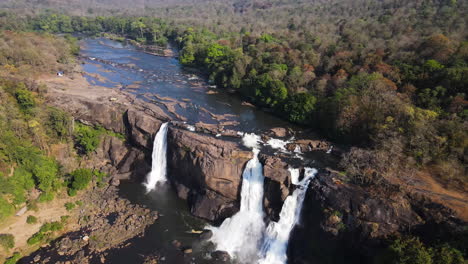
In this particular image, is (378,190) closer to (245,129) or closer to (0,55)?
(245,129)

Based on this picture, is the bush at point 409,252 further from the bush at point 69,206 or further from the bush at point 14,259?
the bush at point 69,206

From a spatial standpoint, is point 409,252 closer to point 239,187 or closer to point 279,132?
point 239,187

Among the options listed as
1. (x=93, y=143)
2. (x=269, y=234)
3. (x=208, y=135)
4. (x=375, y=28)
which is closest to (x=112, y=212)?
(x=93, y=143)

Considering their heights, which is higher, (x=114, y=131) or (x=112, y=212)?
(x=114, y=131)

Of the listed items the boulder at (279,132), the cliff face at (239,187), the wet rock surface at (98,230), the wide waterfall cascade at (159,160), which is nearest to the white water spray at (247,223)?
the cliff face at (239,187)

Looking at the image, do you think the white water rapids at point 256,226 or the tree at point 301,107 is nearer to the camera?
the white water rapids at point 256,226

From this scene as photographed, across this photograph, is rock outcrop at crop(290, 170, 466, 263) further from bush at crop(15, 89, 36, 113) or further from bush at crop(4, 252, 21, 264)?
bush at crop(15, 89, 36, 113)

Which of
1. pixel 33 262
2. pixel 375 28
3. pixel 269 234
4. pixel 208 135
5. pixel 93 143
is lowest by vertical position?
pixel 33 262
